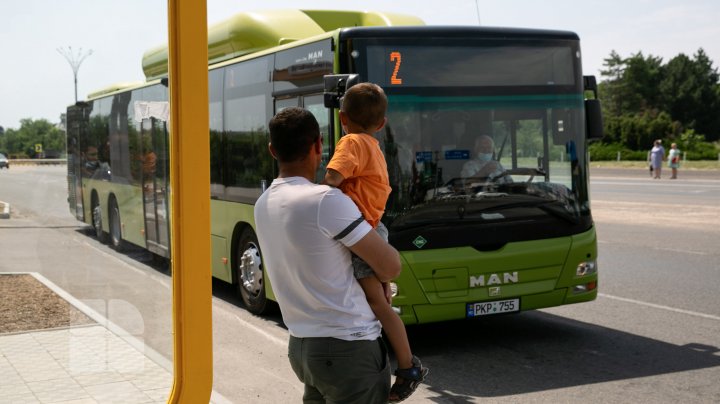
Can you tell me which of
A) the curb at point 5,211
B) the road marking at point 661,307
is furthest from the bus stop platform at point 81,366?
the road marking at point 661,307

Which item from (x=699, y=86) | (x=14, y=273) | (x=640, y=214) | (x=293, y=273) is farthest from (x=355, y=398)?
(x=699, y=86)

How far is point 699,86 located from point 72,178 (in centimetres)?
9553

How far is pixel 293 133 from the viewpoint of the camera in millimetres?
3178

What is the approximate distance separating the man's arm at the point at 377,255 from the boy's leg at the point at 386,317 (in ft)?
0.29

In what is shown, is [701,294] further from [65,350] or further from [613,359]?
[65,350]

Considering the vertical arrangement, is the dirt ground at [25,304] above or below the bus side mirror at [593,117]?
below

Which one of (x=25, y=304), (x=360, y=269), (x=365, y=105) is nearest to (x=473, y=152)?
(x=365, y=105)

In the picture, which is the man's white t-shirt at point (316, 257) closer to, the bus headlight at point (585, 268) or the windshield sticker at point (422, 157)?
the windshield sticker at point (422, 157)

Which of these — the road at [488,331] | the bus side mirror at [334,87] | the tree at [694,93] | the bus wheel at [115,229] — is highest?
the tree at [694,93]

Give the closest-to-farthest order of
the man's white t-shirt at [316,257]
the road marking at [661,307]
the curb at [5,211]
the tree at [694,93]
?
the man's white t-shirt at [316,257] < the curb at [5,211] < the road marking at [661,307] < the tree at [694,93]

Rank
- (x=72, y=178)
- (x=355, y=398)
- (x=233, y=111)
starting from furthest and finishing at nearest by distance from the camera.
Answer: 1. (x=233, y=111)
2. (x=72, y=178)
3. (x=355, y=398)

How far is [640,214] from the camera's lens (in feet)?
66.7

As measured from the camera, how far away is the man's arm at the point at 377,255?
10.2 ft

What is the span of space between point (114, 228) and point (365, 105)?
1212mm
